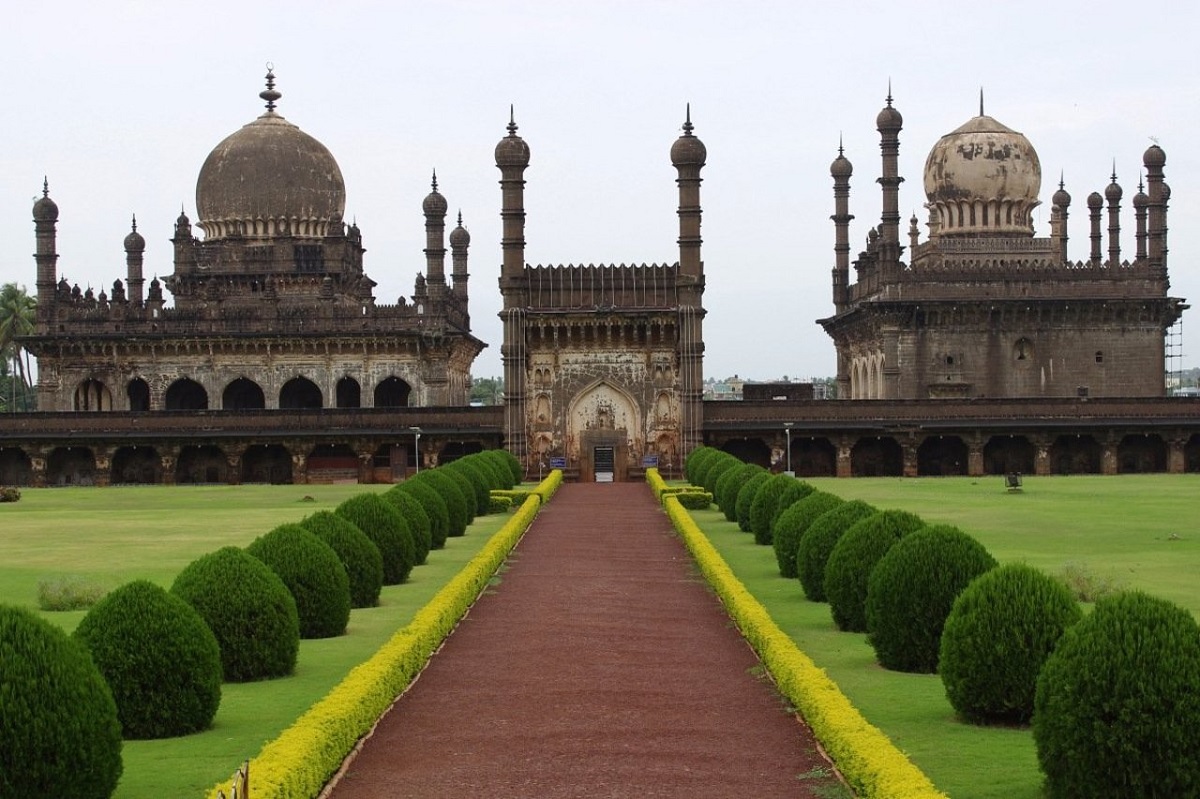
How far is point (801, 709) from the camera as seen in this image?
35.1 ft

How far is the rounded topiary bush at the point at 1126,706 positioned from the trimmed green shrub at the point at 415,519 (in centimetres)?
1351

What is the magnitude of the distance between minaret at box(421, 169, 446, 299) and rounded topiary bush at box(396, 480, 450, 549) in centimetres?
3182

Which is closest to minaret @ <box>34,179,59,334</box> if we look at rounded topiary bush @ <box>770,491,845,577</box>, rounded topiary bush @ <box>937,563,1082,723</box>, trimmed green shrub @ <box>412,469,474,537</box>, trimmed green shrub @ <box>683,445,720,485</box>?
trimmed green shrub @ <box>683,445,720,485</box>

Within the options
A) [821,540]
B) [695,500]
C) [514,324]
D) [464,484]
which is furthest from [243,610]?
[514,324]

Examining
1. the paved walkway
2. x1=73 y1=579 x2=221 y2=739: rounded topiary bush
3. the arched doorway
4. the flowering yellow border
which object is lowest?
the paved walkway

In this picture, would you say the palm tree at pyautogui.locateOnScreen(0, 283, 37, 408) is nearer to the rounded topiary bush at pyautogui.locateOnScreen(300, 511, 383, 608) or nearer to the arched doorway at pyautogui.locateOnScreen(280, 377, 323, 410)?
the arched doorway at pyautogui.locateOnScreen(280, 377, 323, 410)

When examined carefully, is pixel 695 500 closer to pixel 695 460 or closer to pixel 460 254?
pixel 695 460

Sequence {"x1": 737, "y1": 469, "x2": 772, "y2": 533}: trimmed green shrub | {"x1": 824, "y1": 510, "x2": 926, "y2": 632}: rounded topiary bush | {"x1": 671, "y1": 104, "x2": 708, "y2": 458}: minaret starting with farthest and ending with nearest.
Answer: {"x1": 671, "y1": 104, "x2": 708, "y2": 458}: minaret → {"x1": 737, "y1": 469, "x2": 772, "y2": 533}: trimmed green shrub → {"x1": 824, "y1": 510, "x2": 926, "y2": 632}: rounded topiary bush

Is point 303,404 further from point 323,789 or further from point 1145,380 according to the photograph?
point 323,789

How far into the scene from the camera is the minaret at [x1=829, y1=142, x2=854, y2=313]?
61.9 meters

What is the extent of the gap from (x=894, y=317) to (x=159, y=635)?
46130 mm

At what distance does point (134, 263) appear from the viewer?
5931 cm

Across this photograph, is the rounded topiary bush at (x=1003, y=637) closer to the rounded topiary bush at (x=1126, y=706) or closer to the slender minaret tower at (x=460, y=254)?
the rounded topiary bush at (x=1126, y=706)

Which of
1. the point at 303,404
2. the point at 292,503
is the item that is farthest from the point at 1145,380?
the point at 292,503
